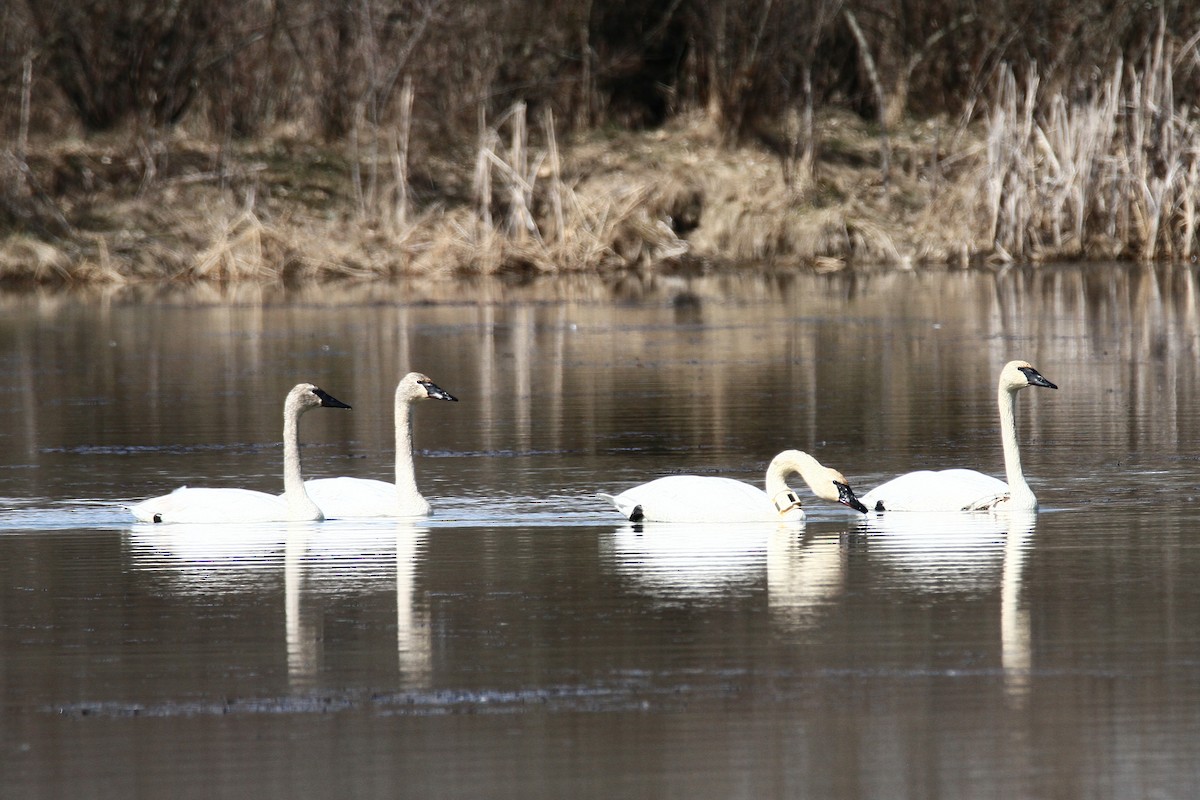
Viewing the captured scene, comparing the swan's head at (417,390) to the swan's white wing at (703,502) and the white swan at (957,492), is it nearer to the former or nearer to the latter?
the swan's white wing at (703,502)

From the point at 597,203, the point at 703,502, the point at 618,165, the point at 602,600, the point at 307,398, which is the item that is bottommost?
the point at 602,600

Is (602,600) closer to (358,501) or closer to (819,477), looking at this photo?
(819,477)

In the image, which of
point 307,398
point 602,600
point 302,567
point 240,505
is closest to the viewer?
point 602,600

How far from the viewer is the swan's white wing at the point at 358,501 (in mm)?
11648

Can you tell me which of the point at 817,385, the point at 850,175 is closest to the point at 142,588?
the point at 817,385

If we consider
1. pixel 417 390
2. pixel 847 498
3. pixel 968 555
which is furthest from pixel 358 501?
pixel 968 555

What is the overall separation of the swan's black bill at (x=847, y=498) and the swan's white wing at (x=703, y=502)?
0.35 metres

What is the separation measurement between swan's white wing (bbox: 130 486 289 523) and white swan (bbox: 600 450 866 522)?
1.98 m

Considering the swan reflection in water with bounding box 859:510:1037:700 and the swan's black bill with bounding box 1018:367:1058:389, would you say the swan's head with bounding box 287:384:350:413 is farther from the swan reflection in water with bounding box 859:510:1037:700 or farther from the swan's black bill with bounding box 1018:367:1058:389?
the swan's black bill with bounding box 1018:367:1058:389

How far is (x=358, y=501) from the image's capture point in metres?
11.8

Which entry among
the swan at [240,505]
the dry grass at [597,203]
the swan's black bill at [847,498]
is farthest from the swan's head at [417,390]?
the dry grass at [597,203]

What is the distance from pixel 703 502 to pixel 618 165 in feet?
98.1

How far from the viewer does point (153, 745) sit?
668 cm

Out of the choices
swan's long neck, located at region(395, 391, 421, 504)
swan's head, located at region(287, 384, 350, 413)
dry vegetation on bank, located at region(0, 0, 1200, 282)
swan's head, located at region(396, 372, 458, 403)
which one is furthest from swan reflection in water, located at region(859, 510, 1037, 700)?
dry vegetation on bank, located at region(0, 0, 1200, 282)
